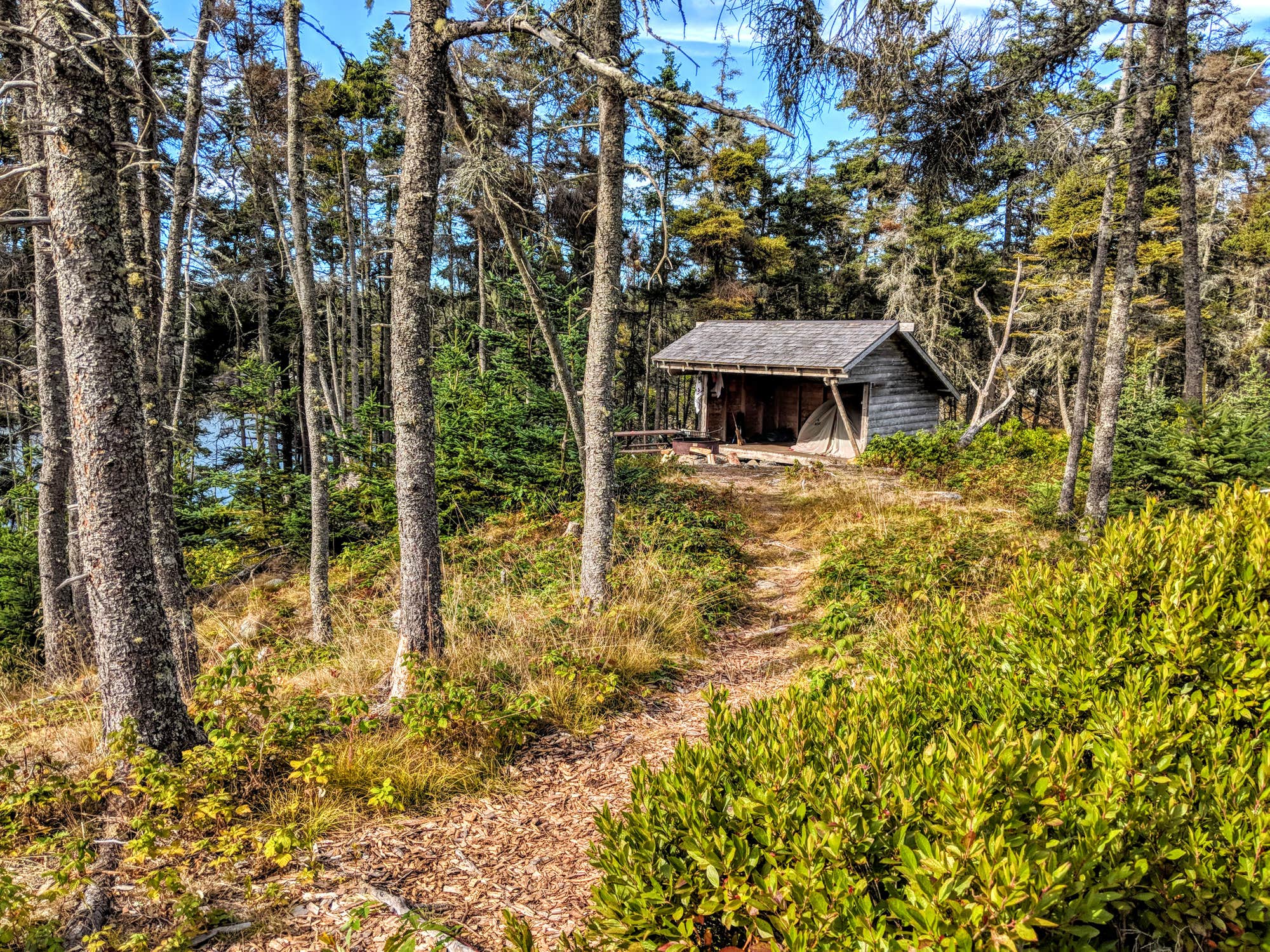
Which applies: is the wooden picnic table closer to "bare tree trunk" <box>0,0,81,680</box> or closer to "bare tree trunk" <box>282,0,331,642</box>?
"bare tree trunk" <box>282,0,331,642</box>

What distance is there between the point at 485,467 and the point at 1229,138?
2571cm

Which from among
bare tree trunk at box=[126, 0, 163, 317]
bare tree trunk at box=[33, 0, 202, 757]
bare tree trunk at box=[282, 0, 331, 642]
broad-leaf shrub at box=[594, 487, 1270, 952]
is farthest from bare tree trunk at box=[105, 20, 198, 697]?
broad-leaf shrub at box=[594, 487, 1270, 952]

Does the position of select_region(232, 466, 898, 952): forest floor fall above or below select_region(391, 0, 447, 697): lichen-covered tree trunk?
below

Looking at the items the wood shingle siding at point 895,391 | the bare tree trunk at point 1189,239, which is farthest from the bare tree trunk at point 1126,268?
the wood shingle siding at point 895,391

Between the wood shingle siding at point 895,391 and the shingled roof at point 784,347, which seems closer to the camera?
the shingled roof at point 784,347

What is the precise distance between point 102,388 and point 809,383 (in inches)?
785

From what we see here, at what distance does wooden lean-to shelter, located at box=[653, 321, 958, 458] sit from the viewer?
18.0 meters

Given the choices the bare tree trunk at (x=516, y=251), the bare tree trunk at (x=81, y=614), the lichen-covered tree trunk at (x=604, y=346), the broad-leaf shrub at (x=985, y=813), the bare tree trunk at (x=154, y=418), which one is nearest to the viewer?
the broad-leaf shrub at (x=985, y=813)

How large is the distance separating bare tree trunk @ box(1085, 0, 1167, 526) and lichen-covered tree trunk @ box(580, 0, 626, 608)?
20.3ft

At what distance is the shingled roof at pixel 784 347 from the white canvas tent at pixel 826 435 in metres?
1.88

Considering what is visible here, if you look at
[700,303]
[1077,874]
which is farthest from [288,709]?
[700,303]

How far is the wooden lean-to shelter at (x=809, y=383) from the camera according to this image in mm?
17984

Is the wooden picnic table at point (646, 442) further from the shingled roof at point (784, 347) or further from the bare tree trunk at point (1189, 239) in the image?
the bare tree trunk at point (1189, 239)

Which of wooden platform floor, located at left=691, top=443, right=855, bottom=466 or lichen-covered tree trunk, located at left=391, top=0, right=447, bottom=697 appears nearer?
lichen-covered tree trunk, located at left=391, top=0, right=447, bottom=697
